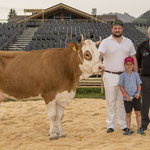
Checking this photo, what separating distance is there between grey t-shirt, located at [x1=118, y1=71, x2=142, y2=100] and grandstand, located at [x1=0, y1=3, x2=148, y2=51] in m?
13.5

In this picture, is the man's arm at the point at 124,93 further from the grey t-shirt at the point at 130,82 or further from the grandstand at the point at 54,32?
the grandstand at the point at 54,32

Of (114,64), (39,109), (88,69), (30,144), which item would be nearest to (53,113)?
(30,144)

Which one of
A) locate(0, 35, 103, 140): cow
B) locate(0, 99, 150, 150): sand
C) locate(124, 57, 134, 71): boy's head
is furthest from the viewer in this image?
locate(124, 57, 134, 71): boy's head

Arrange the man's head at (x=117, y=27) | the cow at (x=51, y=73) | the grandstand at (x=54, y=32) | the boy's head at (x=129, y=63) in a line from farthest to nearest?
the grandstand at (x=54, y=32), the man's head at (x=117, y=27), the boy's head at (x=129, y=63), the cow at (x=51, y=73)

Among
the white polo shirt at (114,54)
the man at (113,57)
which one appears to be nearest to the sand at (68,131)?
the man at (113,57)

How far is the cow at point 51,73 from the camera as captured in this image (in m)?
3.99

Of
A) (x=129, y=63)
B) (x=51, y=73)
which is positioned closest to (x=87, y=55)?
(x=51, y=73)

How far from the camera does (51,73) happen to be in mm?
4059

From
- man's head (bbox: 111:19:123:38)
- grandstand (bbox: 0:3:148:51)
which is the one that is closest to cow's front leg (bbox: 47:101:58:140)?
man's head (bbox: 111:19:123:38)

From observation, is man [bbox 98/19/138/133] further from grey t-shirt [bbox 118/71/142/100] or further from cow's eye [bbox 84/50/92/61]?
cow's eye [bbox 84/50/92/61]

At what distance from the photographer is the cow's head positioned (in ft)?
12.5

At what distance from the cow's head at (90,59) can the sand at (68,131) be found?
1247 millimetres

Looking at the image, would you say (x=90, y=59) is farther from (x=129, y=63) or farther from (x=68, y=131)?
(x=68, y=131)

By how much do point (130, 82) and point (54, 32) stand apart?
18.9 metres
